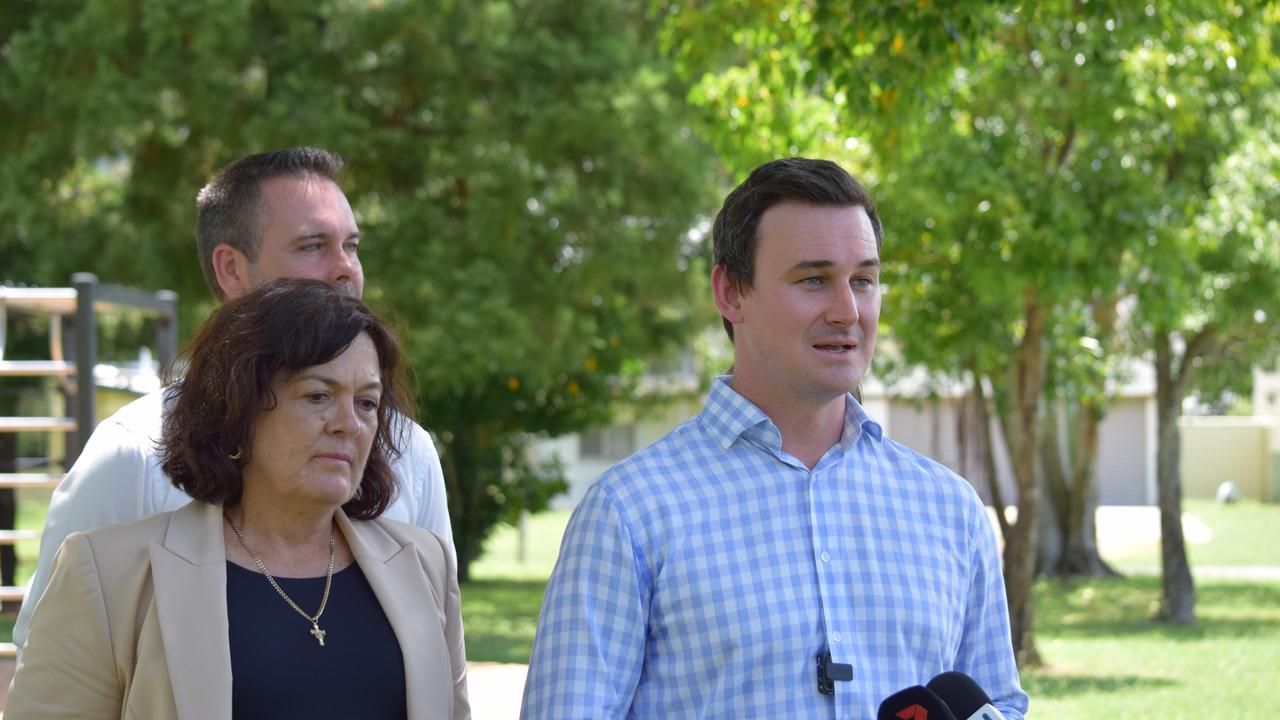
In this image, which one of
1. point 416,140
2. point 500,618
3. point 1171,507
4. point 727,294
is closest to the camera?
point 727,294

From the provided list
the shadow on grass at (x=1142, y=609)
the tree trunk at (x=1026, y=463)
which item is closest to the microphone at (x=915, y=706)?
the tree trunk at (x=1026, y=463)

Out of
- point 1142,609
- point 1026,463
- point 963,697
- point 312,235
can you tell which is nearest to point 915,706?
point 963,697

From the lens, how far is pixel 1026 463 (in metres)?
14.3

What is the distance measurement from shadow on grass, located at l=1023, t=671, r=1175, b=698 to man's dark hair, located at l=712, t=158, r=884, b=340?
36.6ft

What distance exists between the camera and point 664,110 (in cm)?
1598

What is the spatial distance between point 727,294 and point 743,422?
0.28m

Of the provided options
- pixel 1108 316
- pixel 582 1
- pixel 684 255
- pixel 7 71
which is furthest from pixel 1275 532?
pixel 7 71

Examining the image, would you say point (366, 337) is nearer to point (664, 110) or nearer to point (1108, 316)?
point (664, 110)

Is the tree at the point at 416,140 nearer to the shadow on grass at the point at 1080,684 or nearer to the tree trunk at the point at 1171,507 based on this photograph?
the shadow on grass at the point at 1080,684

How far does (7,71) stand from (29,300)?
5415 mm

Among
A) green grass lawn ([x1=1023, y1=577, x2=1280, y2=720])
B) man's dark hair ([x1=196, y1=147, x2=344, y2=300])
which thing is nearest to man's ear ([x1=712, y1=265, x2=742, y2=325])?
man's dark hair ([x1=196, y1=147, x2=344, y2=300])

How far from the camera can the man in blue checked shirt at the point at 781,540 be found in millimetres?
2727

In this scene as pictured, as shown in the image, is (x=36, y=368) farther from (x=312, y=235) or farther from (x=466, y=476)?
(x=466, y=476)

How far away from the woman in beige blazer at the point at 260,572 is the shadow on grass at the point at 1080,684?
36.8 ft
